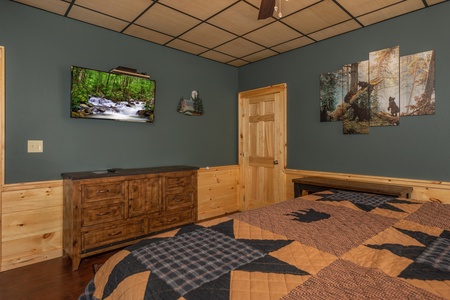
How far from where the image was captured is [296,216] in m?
1.75

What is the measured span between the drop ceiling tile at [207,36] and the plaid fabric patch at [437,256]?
9.92ft

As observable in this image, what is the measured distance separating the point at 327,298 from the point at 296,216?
36.9 inches

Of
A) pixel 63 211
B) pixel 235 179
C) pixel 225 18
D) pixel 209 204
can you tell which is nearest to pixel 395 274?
pixel 225 18

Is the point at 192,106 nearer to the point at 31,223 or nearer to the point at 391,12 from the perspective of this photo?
the point at 31,223

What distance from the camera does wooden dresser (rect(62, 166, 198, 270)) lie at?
2.57m

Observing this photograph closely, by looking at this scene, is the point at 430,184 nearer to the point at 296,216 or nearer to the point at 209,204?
the point at 296,216

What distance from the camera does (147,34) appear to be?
3373 mm

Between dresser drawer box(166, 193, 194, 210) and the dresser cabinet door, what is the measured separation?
14 cm

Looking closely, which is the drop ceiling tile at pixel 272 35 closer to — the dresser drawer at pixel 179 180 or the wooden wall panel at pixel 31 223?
the dresser drawer at pixel 179 180

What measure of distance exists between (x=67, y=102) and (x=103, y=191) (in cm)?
115

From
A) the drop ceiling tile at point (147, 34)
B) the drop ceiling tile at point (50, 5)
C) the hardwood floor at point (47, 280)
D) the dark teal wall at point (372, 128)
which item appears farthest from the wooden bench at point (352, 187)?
the drop ceiling tile at point (50, 5)

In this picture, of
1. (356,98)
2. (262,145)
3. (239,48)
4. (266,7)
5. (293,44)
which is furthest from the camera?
(262,145)

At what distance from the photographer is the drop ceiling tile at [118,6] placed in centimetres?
260

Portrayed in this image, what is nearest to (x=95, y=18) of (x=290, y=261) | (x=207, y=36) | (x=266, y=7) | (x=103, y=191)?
(x=207, y=36)
